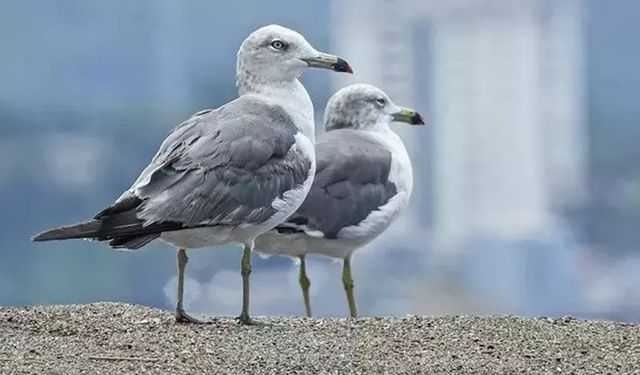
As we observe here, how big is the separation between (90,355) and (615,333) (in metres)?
1.18

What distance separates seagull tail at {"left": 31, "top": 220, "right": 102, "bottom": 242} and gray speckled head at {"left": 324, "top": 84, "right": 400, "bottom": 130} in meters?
1.56

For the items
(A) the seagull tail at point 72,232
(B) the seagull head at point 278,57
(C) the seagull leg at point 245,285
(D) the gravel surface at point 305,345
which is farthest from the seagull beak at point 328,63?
(A) the seagull tail at point 72,232

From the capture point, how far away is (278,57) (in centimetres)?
375

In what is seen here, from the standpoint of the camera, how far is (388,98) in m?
4.73

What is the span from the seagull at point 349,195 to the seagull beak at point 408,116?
10 cm

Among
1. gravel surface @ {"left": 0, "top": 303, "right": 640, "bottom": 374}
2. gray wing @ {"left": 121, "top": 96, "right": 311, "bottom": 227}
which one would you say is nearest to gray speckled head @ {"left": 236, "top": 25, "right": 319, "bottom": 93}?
gray wing @ {"left": 121, "top": 96, "right": 311, "bottom": 227}

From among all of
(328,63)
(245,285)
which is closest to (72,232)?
(245,285)

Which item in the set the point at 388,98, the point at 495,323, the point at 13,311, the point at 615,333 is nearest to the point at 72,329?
the point at 13,311

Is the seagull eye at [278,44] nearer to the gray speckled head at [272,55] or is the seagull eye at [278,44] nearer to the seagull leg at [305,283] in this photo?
the gray speckled head at [272,55]

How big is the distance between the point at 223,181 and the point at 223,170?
0.08ft

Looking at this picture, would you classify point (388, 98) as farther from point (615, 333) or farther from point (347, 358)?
point (347, 358)

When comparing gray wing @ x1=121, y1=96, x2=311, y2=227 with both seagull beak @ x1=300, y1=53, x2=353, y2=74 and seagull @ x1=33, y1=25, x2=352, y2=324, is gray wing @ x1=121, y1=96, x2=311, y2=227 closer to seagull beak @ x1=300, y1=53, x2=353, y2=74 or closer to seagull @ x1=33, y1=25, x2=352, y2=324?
seagull @ x1=33, y1=25, x2=352, y2=324

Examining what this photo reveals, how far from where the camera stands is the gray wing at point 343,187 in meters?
4.21

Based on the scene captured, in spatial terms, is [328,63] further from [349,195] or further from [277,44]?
[349,195]
